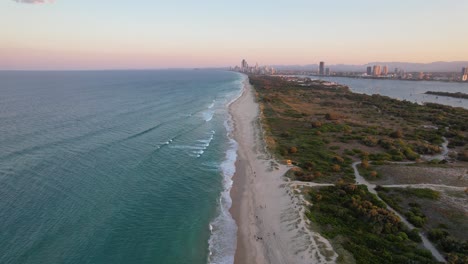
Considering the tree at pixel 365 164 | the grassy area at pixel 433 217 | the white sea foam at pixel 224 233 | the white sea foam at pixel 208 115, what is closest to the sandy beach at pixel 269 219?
the white sea foam at pixel 224 233

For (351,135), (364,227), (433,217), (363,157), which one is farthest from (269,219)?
(351,135)

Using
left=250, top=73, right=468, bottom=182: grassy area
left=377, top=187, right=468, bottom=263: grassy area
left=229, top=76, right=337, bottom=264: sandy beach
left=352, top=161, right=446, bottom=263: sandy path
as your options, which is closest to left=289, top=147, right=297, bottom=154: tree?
left=250, top=73, right=468, bottom=182: grassy area

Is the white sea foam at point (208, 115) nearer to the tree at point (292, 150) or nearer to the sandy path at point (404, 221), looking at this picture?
the tree at point (292, 150)

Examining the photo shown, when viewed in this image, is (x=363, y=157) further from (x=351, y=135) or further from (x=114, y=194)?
(x=114, y=194)

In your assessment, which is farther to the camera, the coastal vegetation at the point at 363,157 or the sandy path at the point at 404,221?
the coastal vegetation at the point at 363,157

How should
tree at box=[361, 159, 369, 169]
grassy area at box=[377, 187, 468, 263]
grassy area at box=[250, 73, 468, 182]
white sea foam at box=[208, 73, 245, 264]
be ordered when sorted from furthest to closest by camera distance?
grassy area at box=[250, 73, 468, 182]
tree at box=[361, 159, 369, 169]
white sea foam at box=[208, 73, 245, 264]
grassy area at box=[377, 187, 468, 263]

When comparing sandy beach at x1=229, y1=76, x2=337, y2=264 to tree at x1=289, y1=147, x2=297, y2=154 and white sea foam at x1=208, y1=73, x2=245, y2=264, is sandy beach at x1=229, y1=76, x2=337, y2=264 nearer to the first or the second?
white sea foam at x1=208, y1=73, x2=245, y2=264
